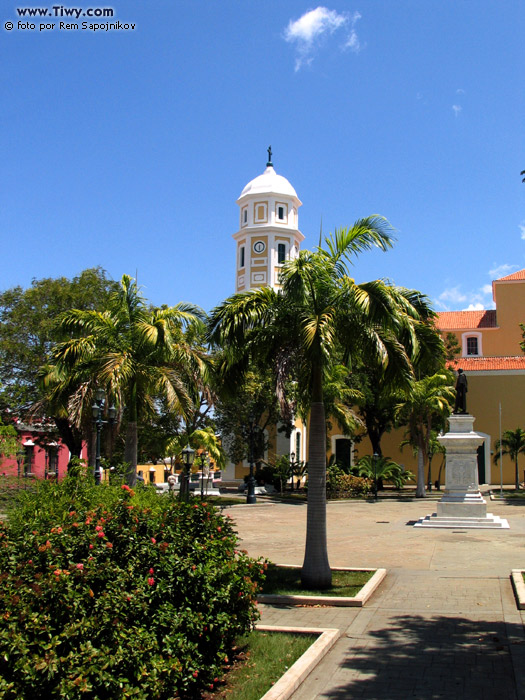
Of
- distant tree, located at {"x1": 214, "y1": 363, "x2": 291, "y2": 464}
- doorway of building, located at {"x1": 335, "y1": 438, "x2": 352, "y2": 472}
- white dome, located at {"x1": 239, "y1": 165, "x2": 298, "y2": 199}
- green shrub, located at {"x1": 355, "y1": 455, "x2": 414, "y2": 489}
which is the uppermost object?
white dome, located at {"x1": 239, "y1": 165, "x2": 298, "y2": 199}

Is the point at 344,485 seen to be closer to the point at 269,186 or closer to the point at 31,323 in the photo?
the point at 31,323

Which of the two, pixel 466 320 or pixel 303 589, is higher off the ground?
pixel 466 320

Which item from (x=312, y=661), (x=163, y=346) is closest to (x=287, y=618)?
(x=312, y=661)

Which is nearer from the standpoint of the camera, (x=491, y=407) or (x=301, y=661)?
(x=301, y=661)

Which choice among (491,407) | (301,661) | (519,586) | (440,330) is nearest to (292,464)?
(491,407)

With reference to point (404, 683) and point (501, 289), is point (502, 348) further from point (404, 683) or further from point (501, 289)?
point (404, 683)

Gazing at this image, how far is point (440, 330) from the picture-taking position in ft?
139

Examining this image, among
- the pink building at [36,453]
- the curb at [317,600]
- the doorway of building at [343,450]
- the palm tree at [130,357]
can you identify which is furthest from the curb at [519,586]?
the doorway of building at [343,450]

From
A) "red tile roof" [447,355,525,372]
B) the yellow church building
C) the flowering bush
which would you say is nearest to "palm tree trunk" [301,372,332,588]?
the flowering bush

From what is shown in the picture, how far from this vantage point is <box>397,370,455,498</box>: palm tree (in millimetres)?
30328

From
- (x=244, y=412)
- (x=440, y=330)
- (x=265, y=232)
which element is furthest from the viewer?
(x=265, y=232)

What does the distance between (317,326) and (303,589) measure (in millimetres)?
3872

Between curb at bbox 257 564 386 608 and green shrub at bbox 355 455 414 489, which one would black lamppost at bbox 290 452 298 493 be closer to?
green shrub at bbox 355 455 414 489

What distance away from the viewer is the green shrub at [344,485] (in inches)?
1262
